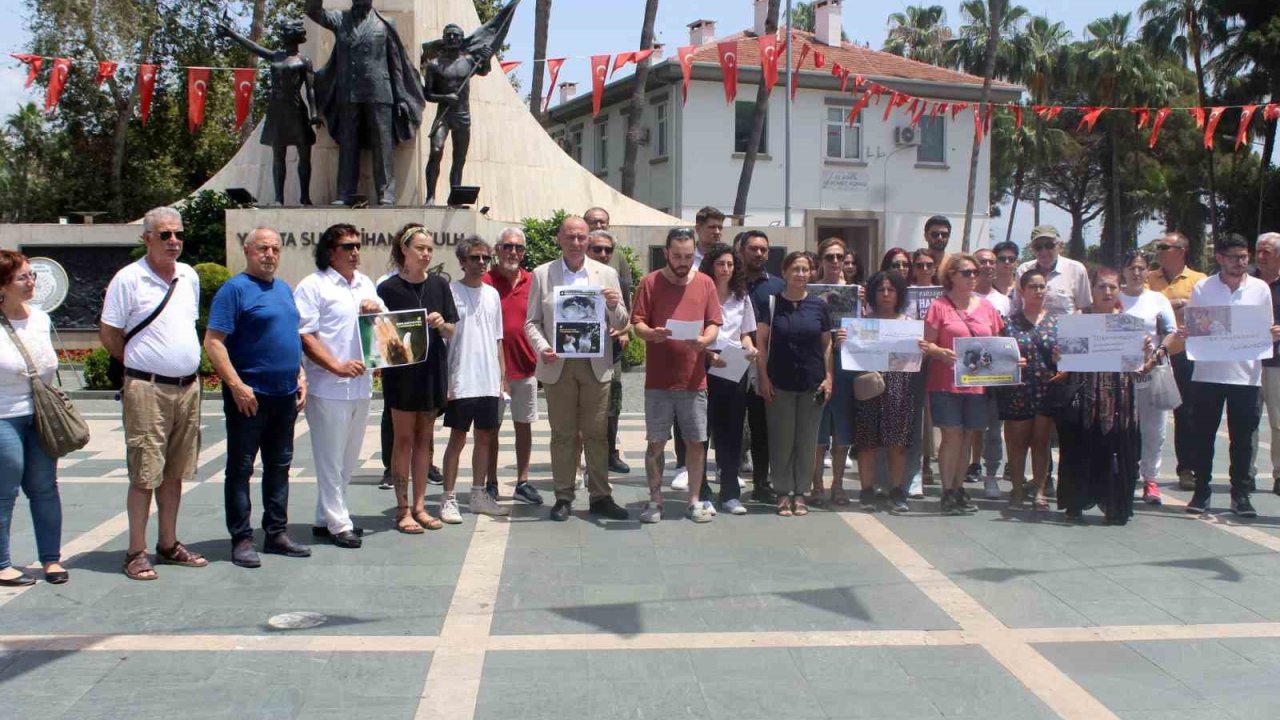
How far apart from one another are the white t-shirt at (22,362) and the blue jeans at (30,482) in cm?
7

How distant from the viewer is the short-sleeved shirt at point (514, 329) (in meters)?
8.04

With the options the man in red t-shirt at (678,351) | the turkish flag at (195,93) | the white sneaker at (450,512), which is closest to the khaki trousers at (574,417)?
the man in red t-shirt at (678,351)

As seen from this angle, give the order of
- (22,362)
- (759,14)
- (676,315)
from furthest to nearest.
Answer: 1. (759,14)
2. (676,315)
3. (22,362)

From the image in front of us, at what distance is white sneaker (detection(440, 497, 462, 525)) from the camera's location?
743 cm

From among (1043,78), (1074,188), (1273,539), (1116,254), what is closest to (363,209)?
(1273,539)

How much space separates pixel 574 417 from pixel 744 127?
26.7m

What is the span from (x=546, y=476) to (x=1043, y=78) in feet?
130

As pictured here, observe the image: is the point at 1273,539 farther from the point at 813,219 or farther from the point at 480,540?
the point at 813,219

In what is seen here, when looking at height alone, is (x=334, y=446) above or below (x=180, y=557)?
above

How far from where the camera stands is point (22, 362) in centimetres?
572

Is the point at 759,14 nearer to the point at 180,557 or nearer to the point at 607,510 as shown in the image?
the point at 607,510

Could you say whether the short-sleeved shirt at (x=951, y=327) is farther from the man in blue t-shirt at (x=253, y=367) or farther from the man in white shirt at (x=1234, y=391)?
the man in blue t-shirt at (x=253, y=367)

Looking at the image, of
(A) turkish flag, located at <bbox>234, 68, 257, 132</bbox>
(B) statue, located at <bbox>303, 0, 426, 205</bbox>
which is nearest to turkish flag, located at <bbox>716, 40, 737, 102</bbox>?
(B) statue, located at <bbox>303, 0, 426, 205</bbox>

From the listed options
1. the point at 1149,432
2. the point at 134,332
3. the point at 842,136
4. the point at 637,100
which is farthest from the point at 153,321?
the point at 842,136
